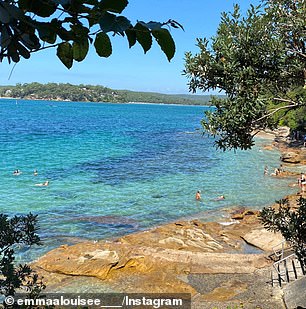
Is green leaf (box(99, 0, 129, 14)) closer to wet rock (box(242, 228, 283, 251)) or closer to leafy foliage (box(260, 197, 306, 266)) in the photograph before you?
leafy foliage (box(260, 197, 306, 266))

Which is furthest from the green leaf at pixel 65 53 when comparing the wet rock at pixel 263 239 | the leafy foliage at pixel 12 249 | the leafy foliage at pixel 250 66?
the wet rock at pixel 263 239

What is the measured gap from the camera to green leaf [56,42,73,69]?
4.76 feet

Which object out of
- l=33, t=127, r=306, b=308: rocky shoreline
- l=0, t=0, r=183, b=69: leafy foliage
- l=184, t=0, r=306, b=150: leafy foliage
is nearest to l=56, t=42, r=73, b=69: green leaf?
l=0, t=0, r=183, b=69: leafy foliage

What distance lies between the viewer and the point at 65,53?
1.48m

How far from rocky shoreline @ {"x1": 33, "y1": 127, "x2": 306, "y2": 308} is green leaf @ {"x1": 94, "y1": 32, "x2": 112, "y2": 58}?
12514 millimetres

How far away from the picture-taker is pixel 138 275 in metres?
14.9

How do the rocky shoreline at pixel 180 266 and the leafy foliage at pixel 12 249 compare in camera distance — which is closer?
the leafy foliage at pixel 12 249

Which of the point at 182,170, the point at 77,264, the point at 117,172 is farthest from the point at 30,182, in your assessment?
the point at 77,264

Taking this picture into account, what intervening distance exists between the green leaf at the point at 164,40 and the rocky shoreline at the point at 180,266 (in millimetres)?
12569

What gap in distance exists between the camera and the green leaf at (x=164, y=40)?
4.00ft

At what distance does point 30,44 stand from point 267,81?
223 inches

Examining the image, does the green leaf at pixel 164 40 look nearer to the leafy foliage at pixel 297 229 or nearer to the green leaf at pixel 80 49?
the green leaf at pixel 80 49

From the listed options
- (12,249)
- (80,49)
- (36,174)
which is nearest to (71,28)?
(80,49)

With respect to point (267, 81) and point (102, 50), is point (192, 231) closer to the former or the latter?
point (267, 81)
